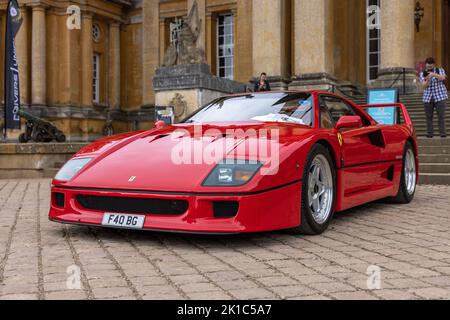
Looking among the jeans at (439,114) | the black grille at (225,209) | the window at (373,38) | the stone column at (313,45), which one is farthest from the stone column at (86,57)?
the black grille at (225,209)

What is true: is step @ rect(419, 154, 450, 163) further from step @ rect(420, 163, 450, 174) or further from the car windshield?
the car windshield

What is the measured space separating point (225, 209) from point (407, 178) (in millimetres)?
3736

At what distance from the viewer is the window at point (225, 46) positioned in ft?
87.6

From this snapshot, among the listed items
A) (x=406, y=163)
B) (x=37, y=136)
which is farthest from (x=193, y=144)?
(x=37, y=136)

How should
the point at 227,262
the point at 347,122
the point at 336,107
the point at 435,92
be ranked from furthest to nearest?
the point at 435,92 < the point at 336,107 < the point at 347,122 < the point at 227,262

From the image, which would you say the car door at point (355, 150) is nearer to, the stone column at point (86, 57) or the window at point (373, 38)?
the window at point (373, 38)

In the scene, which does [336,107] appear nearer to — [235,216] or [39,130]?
[235,216]

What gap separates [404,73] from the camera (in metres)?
16.4

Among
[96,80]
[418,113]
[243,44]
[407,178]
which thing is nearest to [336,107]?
[407,178]

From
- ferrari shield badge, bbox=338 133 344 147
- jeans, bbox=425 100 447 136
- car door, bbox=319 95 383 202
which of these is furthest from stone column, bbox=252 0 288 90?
ferrari shield badge, bbox=338 133 344 147

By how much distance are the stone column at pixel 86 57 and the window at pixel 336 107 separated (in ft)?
79.3

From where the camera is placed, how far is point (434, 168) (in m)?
10.0
